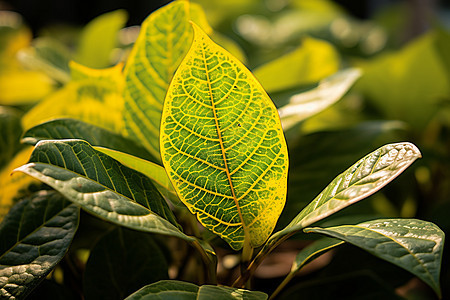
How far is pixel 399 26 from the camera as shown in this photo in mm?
1526

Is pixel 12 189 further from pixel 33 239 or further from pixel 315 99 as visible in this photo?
pixel 315 99

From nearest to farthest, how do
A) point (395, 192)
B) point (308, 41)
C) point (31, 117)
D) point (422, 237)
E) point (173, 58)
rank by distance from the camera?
point (422, 237)
point (173, 58)
point (31, 117)
point (308, 41)
point (395, 192)

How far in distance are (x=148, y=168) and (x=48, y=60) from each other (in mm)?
444

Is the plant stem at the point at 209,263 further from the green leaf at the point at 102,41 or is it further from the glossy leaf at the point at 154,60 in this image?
the green leaf at the point at 102,41

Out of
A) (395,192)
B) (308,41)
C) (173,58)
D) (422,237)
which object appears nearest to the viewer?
(422,237)

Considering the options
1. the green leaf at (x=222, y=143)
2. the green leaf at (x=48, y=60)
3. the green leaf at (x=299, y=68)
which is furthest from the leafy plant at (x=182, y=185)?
the green leaf at (x=48, y=60)

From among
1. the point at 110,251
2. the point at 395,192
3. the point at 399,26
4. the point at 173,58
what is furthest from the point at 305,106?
the point at 399,26

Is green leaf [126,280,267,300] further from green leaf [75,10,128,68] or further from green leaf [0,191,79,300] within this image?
green leaf [75,10,128,68]

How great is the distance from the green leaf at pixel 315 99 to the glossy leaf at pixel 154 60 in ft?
0.47

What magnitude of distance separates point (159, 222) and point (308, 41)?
48 centimetres

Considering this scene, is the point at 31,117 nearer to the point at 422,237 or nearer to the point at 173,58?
the point at 173,58

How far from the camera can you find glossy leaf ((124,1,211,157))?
0.46 metres

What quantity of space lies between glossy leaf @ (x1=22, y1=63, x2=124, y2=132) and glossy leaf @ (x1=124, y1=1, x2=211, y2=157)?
6 centimetres

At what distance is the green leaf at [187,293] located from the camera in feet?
1.10
